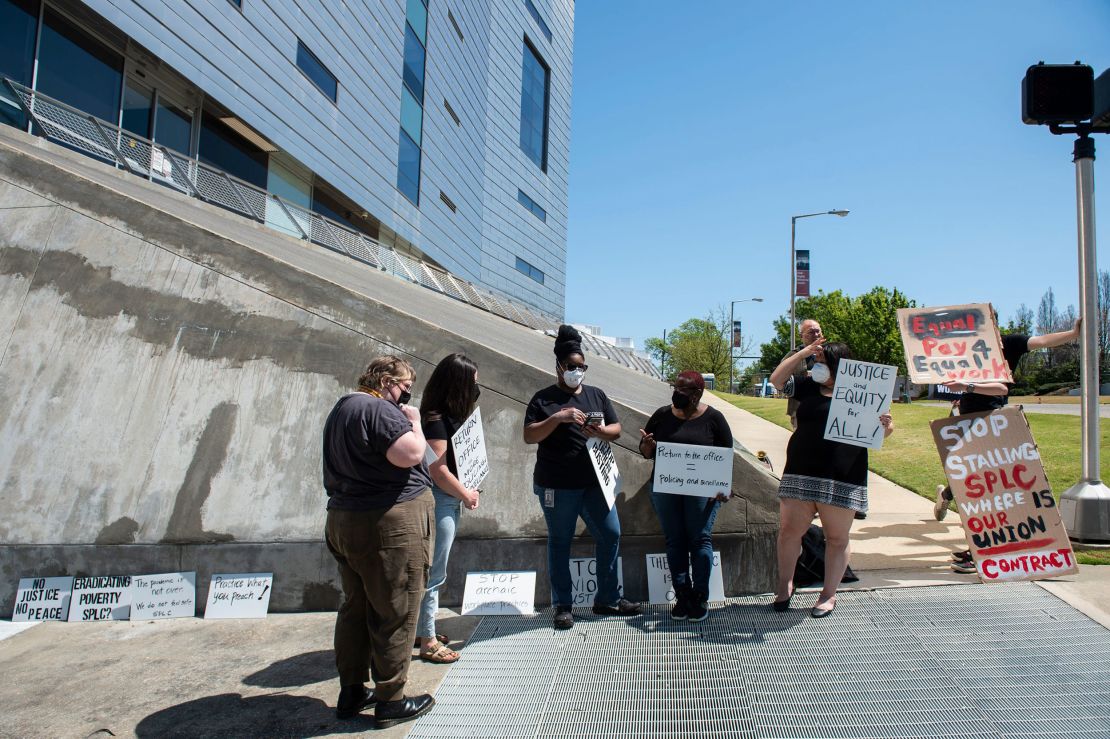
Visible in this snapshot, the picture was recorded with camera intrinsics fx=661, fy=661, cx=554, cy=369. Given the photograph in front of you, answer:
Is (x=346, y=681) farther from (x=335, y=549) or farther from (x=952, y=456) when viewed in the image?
(x=952, y=456)

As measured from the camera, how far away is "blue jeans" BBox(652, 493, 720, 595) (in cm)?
447

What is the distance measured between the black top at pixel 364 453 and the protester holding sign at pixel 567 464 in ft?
4.14

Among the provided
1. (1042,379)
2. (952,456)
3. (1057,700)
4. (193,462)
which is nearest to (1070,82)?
(952,456)

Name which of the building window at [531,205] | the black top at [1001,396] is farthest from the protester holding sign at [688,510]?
the building window at [531,205]

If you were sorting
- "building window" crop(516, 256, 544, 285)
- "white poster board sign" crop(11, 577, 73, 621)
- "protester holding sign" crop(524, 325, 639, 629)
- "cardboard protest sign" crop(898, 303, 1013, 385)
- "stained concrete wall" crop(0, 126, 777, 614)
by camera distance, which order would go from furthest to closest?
1. "building window" crop(516, 256, 544, 285)
2. "cardboard protest sign" crop(898, 303, 1013, 385)
3. "stained concrete wall" crop(0, 126, 777, 614)
4. "white poster board sign" crop(11, 577, 73, 621)
5. "protester holding sign" crop(524, 325, 639, 629)

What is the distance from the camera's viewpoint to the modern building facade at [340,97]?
50.3ft

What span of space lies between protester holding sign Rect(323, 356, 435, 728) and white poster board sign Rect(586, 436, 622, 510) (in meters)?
1.37

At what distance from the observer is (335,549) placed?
11.2ft

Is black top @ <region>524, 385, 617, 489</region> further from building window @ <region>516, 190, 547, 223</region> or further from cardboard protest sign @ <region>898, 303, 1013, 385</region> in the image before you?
building window @ <region>516, 190, 547, 223</region>

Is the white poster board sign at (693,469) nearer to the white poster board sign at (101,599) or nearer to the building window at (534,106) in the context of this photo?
the white poster board sign at (101,599)

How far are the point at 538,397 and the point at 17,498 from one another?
395 cm

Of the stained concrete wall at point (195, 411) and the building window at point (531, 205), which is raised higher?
the building window at point (531, 205)

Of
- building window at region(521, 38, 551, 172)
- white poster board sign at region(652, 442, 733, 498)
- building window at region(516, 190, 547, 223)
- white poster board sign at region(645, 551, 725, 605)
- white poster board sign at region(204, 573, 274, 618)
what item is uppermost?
building window at region(521, 38, 551, 172)

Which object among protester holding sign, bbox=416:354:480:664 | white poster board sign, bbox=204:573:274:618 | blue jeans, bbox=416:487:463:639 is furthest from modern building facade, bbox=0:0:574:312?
blue jeans, bbox=416:487:463:639
